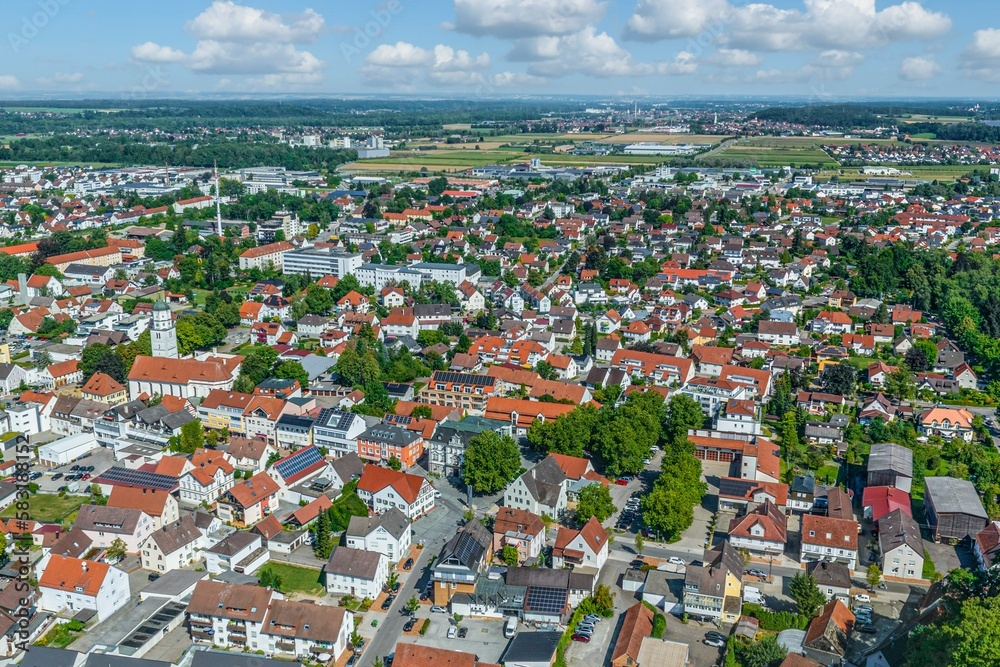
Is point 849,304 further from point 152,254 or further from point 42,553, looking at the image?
point 152,254

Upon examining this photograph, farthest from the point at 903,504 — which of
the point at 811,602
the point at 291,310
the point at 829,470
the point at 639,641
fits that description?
the point at 291,310

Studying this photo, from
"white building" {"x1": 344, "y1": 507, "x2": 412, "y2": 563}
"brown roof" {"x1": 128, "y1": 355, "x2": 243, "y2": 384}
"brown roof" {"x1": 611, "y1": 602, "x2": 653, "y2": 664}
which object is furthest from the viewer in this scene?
"brown roof" {"x1": 128, "y1": 355, "x2": 243, "y2": 384}

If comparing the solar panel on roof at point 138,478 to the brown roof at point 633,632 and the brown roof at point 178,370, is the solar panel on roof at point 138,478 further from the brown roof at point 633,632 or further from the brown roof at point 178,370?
the brown roof at point 633,632

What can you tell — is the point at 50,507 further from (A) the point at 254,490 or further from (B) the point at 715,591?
(B) the point at 715,591

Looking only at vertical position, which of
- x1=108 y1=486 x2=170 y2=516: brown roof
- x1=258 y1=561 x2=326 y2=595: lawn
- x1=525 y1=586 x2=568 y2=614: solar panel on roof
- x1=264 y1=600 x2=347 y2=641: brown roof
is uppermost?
x1=108 y1=486 x2=170 y2=516: brown roof

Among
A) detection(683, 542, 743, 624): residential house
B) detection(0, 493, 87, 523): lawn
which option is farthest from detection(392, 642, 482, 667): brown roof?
detection(0, 493, 87, 523): lawn

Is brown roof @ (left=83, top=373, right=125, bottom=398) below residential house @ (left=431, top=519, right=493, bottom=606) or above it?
above

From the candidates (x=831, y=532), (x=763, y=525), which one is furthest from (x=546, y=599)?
(x=831, y=532)

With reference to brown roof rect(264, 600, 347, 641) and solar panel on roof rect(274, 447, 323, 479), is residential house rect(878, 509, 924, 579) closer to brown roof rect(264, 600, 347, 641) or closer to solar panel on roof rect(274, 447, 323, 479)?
brown roof rect(264, 600, 347, 641)
